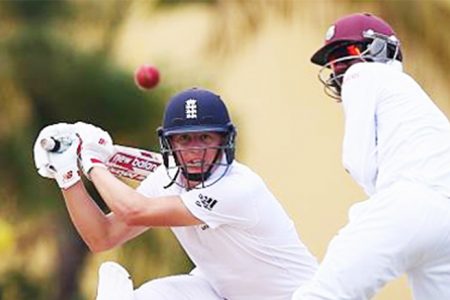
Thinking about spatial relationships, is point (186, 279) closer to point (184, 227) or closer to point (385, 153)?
point (184, 227)

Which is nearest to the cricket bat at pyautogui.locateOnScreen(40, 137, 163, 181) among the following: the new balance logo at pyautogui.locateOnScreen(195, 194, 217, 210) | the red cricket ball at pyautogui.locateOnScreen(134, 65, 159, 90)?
the new balance logo at pyautogui.locateOnScreen(195, 194, 217, 210)

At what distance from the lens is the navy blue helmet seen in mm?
5293

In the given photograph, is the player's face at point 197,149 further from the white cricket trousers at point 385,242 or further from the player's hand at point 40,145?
the white cricket trousers at point 385,242

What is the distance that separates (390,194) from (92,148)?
1210mm

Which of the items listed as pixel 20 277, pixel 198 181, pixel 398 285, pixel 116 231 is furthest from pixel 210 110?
pixel 20 277

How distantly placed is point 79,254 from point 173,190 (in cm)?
634

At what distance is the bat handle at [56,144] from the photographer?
549cm

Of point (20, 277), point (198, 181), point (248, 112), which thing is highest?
point (198, 181)

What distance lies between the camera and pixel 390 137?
491 cm

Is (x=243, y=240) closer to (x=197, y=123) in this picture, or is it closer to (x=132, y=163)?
(x=197, y=123)

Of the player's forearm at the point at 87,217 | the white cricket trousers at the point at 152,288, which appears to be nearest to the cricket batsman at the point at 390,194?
the white cricket trousers at the point at 152,288

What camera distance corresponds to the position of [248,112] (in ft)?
37.7

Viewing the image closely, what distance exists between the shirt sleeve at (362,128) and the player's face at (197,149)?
0.52m

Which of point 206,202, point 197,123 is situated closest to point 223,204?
point 206,202
